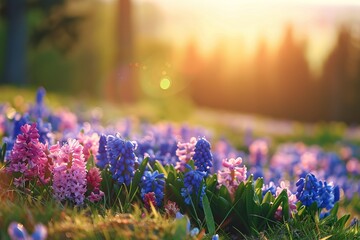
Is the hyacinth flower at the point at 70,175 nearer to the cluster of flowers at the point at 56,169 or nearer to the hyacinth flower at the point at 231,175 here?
→ the cluster of flowers at the point at 56,169

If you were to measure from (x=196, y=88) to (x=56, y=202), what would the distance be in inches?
1922

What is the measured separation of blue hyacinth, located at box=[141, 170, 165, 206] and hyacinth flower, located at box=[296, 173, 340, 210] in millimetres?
901

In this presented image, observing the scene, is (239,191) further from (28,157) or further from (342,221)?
(28,157)

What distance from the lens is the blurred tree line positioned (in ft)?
153

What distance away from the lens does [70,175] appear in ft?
12.2

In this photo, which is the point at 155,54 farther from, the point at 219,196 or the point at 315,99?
the point at 219,196

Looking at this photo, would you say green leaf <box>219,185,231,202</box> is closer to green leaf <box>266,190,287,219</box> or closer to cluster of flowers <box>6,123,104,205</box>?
green leaf <box>266,190,287,219</box>

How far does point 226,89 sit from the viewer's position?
5291 cm

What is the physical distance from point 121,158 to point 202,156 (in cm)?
53

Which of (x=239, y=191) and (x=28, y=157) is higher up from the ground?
(x=28, y=157)

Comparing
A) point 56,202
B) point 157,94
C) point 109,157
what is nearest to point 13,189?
point 56,202

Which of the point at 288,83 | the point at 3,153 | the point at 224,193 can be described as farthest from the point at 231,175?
the point at 288,83

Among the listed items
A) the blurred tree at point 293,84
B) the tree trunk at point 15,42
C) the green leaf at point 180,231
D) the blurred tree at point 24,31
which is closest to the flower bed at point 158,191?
the green leaf at point 180,231

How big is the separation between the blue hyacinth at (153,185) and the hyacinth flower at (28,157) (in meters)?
0.56
